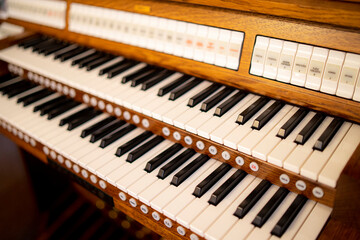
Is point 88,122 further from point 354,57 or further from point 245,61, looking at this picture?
point 354,57

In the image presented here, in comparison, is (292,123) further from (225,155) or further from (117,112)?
(117,112)

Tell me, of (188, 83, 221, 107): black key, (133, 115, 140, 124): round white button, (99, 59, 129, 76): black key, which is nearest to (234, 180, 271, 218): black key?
(188, 83, 221, 107): black key

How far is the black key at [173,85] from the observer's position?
1724mm

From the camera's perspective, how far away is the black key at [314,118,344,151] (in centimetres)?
124

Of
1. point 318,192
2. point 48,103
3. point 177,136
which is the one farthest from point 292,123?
point 48,103

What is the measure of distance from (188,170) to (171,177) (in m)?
0.08

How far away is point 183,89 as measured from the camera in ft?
5.65

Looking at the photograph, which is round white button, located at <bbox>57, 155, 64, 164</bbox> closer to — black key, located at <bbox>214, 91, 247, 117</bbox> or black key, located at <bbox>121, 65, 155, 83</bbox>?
black key, located at <bbox>121, 65, 155, 83</bbox>

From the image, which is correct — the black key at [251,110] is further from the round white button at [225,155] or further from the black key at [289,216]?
the black key at [289,216]

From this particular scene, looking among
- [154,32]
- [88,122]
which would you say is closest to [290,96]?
[154,32]

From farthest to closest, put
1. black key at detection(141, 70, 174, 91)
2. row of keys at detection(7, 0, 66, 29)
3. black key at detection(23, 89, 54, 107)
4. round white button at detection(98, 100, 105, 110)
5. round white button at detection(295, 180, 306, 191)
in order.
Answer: row of keys at detection(7, 0, 66, 29), black key at detection(23, 89, 54, 107), round white button at detection(98, 100, 105, 110), black key at detection(141, 70, 174, 91), round white button at detection(295, 180, 306, 191)

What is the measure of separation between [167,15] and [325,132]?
1018 mm

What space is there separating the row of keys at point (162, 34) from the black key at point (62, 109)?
1.56ft

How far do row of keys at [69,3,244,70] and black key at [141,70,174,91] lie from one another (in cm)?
12
